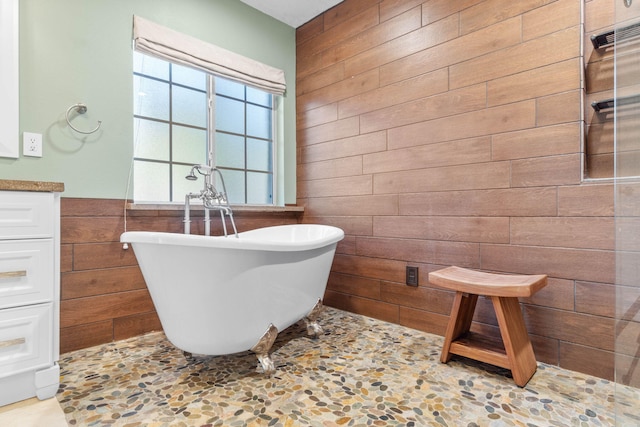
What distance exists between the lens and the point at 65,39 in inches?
70.9

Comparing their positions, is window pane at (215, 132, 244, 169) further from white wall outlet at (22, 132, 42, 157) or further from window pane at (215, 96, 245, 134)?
white wall outlet at (22, 132, 42, 157)

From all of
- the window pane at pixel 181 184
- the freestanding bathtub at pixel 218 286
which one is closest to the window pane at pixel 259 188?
the window pane at pixel 181 184

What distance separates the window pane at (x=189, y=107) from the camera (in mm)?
2326

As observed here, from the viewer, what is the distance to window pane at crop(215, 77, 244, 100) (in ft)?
8.33

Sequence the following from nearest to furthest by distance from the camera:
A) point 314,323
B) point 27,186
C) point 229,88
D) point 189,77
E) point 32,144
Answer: point 27,186 → point 32,144 → point 314,323 → point 189,77 → point 229,88

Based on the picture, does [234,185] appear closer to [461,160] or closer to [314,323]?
[314,323]

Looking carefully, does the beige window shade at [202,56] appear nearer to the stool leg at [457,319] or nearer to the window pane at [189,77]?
the window pane at [189,77]

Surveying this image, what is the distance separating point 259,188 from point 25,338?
1775mm

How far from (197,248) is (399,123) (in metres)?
1.52

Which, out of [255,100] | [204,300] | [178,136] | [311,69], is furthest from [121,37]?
[204,300]

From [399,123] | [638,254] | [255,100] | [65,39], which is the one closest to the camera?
[638,254]

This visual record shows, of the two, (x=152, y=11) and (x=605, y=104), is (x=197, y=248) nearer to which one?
(x=152, y=11)

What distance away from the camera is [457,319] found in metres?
1.65

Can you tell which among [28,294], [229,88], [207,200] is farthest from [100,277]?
[229,88]
